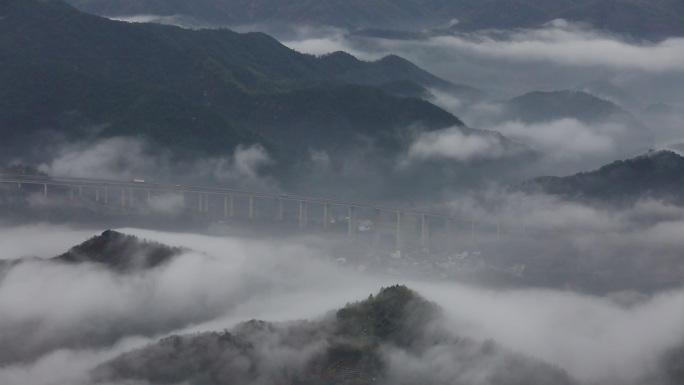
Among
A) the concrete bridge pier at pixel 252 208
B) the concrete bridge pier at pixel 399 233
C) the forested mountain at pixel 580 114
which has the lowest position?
the concrete bridge pier at pixel 399 233

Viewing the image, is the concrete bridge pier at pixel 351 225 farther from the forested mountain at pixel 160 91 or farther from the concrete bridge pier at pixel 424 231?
the forested mountain at pixel 160 91

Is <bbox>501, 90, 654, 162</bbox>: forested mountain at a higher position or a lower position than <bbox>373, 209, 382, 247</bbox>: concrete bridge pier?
higher

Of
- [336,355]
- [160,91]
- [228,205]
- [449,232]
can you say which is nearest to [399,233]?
[449,232]

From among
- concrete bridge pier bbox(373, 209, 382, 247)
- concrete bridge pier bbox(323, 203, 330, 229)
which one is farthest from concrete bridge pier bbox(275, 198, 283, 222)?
concrete bridge pier bbox(373, 209, 382, 247)

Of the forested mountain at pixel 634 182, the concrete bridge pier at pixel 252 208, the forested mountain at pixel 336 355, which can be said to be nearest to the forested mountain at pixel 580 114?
the forested mountain at pixel 634 182

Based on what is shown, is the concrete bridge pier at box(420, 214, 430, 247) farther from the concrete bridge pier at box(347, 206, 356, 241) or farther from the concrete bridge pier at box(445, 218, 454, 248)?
the concrete bridge pier at box(347, 206, 356, 241)

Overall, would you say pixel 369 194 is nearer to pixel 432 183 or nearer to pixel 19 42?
pixel 432 183
